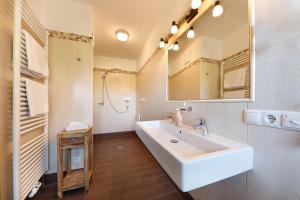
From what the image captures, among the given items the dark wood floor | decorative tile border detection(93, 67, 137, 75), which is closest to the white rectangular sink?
the dark wood floor

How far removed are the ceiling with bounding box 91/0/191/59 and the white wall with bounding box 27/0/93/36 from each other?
20cm

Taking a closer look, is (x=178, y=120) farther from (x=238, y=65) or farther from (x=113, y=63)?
(x=113, y=63)

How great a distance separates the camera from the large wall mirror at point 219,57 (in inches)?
32.3

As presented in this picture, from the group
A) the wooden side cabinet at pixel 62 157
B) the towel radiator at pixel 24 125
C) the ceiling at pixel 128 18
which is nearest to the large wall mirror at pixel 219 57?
the ceiling at pixel 128 18

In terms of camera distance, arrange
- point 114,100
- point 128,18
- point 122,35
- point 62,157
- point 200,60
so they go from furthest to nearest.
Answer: point 114,100 → point 122,35 → point 128,18 → point 62,157 → point 200,60

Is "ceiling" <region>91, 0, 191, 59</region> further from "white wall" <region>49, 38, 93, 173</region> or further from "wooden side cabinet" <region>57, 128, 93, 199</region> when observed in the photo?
"wooden side cabinet" <region>57, 128, 93, 199</region>

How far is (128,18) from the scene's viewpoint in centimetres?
207

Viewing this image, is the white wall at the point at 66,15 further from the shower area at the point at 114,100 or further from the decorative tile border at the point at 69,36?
the shower area at the point at 114,100

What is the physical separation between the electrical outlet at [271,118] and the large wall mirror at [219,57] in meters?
0.12

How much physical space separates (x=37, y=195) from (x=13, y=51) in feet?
4.94

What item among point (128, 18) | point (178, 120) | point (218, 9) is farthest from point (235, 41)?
point (128, 18)

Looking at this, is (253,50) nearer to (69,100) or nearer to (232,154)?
(232,154)

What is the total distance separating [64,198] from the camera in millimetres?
1351

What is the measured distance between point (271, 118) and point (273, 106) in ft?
0.21
